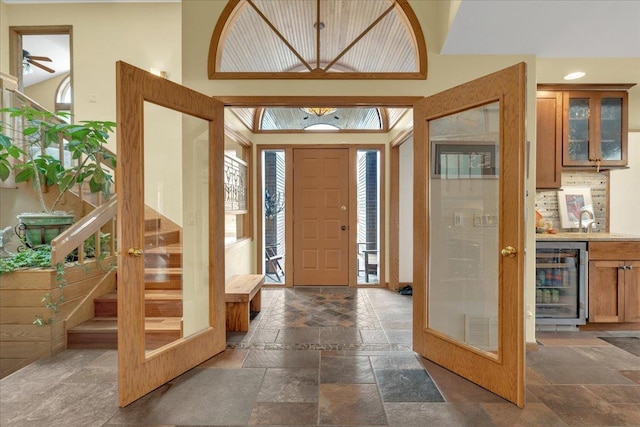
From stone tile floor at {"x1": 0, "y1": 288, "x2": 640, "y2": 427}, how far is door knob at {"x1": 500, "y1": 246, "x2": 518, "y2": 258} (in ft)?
3.06

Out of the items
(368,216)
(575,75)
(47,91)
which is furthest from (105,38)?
(575,75)

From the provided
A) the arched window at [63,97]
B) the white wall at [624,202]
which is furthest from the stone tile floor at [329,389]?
the arched window at [63,97]

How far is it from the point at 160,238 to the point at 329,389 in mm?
1654

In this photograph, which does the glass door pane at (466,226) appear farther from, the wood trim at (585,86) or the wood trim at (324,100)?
the wood trim at (585,86)

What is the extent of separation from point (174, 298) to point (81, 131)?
88.3 inches

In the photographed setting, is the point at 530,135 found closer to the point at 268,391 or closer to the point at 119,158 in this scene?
the point at 268,391

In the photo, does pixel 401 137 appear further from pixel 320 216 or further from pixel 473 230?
pixel 473 230

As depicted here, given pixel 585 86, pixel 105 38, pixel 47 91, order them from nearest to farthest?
pixel 585 86 < pixel 105 38 < pixel 47 91

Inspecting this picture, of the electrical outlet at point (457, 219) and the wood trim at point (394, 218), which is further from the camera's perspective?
the wood trim at point (394, 218)

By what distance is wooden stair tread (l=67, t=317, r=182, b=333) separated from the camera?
2.31 meters

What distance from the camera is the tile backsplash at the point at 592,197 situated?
388 cm

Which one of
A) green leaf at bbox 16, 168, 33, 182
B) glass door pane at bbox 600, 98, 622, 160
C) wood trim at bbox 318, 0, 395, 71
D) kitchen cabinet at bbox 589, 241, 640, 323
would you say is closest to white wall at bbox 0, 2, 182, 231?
green leaf at bbox 16, 168, 33, 182

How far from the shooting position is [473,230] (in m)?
2.48

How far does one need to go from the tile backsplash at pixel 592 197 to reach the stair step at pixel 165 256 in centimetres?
397
